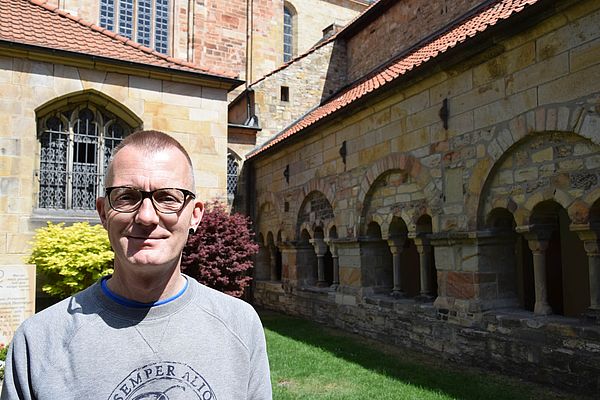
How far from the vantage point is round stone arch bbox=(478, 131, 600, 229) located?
5.22 meters

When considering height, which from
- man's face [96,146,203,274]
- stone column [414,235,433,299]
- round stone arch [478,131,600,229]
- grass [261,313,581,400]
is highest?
round stone arch [478,131,600,229]

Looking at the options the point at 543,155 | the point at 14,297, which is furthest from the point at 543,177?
the point at 14,297

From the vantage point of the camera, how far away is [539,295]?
6055mm

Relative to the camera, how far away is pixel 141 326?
1.41 metres

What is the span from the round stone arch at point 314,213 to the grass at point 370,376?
3030mm

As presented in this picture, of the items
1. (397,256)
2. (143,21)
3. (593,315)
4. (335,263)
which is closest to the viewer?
(593,315)

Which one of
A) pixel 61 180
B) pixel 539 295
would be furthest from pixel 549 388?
pixel 61 180

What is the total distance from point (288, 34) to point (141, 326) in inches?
820

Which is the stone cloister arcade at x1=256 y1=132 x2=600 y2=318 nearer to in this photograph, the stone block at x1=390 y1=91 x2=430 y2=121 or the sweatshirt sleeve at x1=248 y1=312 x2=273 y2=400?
the stone block at x1=390 y1=91 x2=430 y2=121

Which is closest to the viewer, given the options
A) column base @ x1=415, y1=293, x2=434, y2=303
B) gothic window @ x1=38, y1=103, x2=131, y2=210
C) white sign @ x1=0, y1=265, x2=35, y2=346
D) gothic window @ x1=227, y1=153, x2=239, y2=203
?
white sign @ x1=0, y1=265, x2=35, y2=346

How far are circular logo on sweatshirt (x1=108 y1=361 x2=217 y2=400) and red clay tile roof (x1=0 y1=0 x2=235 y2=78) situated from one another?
901 centimetres

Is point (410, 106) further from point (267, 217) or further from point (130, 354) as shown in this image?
point (130, 354)

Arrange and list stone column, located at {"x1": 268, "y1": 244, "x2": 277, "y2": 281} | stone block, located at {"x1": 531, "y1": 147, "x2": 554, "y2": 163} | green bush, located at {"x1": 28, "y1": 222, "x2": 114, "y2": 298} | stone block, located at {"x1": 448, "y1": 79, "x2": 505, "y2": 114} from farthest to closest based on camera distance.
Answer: stone column, located at {"x1": 268, "y1": 244, "x2": 277, "y2": 281}
green bush, located at {"x1": 28, "y1": 222, "x2": 114, "y2": 298}
stone block, located at {"x1": 448, "y1": 79, "x2": 505, "y2": 114}
stone block, located at {"x1": 531, "y1": 147, "x2": 554, "y2": 163}

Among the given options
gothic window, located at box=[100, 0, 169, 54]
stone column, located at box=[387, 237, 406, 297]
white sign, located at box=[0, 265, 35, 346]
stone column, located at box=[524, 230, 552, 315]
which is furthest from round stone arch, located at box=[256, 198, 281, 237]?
stone column, located at box=[524, 230, 552, 315]
